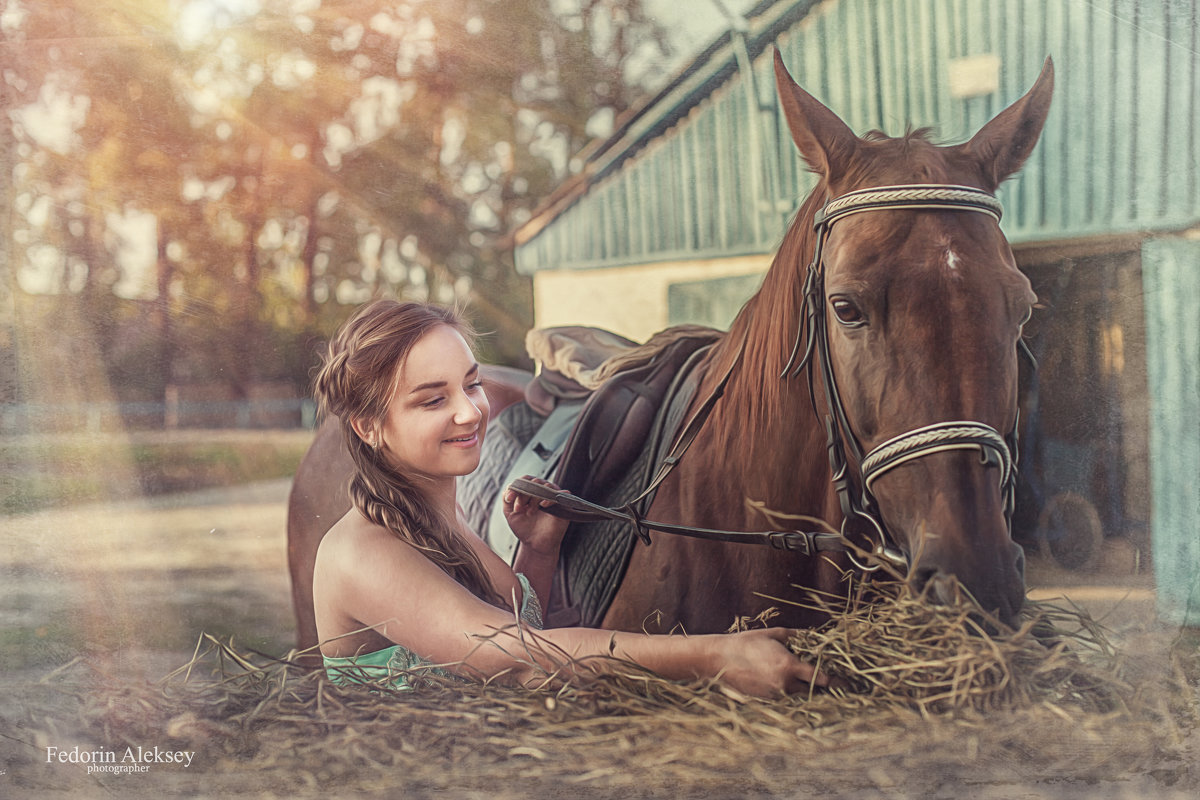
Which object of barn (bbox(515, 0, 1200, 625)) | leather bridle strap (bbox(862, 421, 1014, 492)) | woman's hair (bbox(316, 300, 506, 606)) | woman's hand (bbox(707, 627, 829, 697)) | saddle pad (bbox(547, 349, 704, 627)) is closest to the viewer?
leather bridle strap (bbox(862, 421, 1014, 492))

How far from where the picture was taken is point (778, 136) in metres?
2.70

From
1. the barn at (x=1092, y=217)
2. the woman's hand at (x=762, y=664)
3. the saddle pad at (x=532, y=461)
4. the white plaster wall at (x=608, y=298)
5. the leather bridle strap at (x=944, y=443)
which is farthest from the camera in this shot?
the white plaster wall at (x=608, y=298)

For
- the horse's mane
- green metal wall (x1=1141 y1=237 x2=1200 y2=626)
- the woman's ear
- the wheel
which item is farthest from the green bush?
green metal wall (x1=1141 y1=237 x2=1200 y2=626)

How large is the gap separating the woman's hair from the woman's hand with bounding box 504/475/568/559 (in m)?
0.19

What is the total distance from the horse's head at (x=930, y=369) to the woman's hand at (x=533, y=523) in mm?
907

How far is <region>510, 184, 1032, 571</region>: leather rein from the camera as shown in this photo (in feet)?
6.53

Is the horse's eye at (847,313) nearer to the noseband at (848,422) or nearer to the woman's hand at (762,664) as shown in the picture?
the noseband at (848,422)

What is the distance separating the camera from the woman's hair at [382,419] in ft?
7.84

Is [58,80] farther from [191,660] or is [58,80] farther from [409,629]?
[409,629]

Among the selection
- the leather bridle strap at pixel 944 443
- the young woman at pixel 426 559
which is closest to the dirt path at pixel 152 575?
the young woman at pixel 426 559

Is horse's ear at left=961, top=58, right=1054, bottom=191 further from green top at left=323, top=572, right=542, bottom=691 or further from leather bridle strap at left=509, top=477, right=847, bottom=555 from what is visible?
green top at left=323, top=572, right=542, bottom=691

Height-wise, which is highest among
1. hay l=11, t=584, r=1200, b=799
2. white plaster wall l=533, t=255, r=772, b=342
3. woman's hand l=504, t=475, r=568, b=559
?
white plaster wall l=533, t=255, r=772, b=342

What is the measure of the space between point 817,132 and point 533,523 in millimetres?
1398

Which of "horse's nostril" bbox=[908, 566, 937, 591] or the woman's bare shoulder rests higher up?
the woman's bare shoulder
